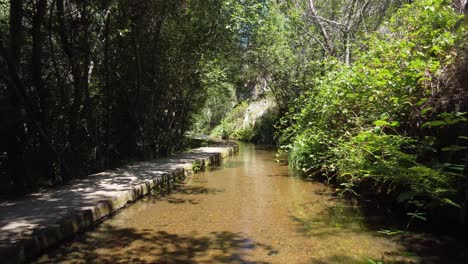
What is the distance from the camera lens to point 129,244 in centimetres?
506

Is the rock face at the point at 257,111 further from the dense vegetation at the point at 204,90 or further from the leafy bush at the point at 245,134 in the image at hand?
the dense vegetation at the point at 204,90

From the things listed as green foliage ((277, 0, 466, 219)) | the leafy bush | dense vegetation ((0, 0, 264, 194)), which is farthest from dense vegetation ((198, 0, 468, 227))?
the leafy bush

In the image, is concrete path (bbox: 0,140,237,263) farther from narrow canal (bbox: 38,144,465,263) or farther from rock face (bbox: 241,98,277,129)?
rock face (bbox: 241,98,277,129)

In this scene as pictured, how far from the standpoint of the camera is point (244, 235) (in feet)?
17.9

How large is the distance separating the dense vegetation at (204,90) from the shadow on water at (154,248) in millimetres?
2375

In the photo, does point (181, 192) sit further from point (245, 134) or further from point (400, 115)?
point (245, 134)

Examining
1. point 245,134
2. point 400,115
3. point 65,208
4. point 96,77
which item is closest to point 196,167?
point 96,77

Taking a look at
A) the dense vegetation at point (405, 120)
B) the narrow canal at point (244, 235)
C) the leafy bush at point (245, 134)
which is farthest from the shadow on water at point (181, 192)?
the leafy bush at point (245, 134)

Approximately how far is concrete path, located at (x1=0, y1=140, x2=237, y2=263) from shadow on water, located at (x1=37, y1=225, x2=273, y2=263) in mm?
255

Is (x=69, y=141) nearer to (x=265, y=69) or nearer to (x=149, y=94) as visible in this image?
(x=149, y=94)

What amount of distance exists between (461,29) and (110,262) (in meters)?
6.67

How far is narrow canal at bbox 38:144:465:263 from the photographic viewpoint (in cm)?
460

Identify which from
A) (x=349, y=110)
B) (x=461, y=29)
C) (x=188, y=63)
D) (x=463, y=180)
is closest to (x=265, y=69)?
(x=188, y=63)

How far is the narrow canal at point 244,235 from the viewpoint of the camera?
4598 mm
